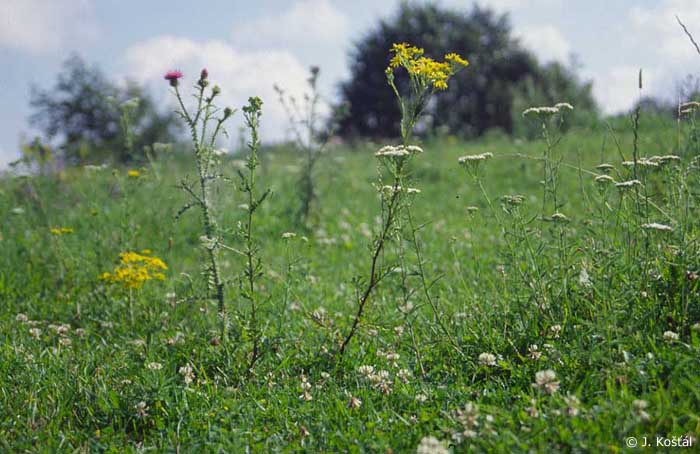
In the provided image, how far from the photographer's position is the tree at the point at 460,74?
23.5 metres

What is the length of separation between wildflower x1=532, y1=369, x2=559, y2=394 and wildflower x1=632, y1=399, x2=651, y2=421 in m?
0.26

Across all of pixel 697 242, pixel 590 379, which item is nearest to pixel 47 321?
pixel 590 379

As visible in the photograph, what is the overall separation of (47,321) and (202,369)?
1.47 m

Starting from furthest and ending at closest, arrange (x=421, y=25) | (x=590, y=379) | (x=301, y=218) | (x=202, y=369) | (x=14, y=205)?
(x=421, y=25) → (x=301, y=218) → (x=14, y=205) → (x=202, y=369) → (x=590, y=379)

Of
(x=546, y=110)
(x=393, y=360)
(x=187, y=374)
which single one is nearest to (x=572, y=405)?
(x=393, y=360)

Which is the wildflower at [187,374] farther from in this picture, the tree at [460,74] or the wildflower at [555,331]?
the tree at [460,74]

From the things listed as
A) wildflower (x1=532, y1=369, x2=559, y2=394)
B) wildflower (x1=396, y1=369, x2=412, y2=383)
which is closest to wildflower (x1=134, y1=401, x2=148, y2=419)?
wildflower (x1=396, y1=369, x2=412, y2=383)

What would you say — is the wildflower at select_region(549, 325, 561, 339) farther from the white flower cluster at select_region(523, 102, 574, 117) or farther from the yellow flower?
the yellow flower

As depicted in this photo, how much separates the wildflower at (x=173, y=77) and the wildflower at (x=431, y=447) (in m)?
1.88

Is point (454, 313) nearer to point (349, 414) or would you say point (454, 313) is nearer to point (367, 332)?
point (367, 332)

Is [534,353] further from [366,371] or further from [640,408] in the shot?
[366,371]

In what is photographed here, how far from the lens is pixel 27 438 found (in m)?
2.21

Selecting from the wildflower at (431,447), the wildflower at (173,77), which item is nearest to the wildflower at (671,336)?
the wildflower at (431,447)

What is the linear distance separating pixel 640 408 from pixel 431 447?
66 cm
